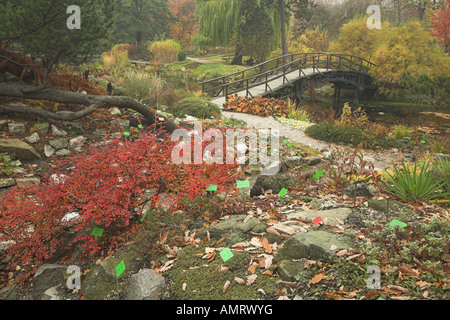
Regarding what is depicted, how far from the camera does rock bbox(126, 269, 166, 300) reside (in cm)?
266

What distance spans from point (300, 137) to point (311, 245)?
23.4 feet

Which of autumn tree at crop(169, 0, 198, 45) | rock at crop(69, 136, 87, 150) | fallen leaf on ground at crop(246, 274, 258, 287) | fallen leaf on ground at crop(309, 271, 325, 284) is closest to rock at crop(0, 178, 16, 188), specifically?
rock at crop(69, 136, 87, 150)

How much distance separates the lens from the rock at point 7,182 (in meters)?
5.01

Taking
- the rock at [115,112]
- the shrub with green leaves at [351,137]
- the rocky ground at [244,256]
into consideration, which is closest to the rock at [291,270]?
the rocky ground at [244,256]

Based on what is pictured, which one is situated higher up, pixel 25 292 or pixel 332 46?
pixel 332 46

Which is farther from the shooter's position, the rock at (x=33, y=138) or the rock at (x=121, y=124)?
the rock at (x=121, y=124)

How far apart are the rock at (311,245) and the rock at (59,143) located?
5.30 metres

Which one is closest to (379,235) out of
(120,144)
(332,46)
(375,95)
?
(120,144)

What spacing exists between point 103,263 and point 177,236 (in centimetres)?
80

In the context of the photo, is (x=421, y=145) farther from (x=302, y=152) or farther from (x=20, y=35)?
(x=20, y=35)

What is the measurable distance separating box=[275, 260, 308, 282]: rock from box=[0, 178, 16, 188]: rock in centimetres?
463

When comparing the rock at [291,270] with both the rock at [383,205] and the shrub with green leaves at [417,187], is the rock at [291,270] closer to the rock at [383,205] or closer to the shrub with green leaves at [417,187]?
the rock at [383,205]

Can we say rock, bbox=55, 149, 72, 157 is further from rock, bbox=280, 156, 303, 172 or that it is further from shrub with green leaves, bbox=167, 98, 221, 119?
rock, bbox=280, 156, 303, 172

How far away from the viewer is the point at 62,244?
3.78 m
